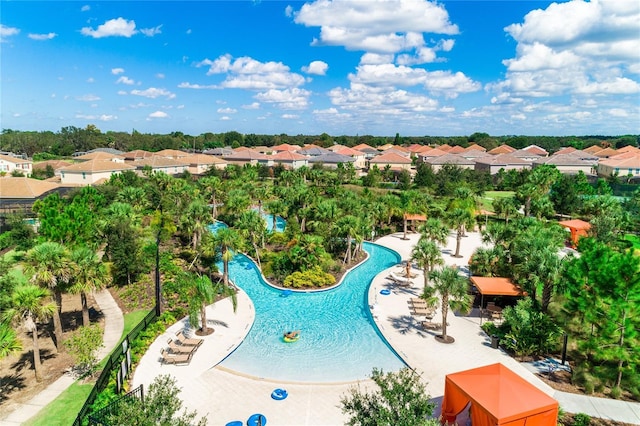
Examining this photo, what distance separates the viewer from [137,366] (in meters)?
18.7

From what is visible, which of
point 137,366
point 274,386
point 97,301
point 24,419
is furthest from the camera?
point 97,301

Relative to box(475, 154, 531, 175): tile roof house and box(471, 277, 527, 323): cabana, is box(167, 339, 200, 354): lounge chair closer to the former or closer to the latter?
box(471, 277, 527, 323): cabana

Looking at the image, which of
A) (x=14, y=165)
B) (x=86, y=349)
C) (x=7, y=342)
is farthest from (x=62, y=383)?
(x=14, y=165)

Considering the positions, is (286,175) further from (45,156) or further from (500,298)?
(45,156)

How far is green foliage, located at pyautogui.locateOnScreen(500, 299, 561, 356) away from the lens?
19750 millimetres

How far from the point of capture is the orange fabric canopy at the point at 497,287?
2411cm

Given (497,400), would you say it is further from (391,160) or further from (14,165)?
(14,165)

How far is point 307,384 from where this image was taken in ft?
57.4

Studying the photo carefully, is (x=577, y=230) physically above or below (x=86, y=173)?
below

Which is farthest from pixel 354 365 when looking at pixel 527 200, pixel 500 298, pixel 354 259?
pixel 527 200

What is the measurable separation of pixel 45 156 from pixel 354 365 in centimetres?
12687

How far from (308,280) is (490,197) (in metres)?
50.1

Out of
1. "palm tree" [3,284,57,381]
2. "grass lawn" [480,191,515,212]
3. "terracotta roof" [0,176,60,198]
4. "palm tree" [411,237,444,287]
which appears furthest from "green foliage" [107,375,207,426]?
"grass lawn" [480,191,515,212]

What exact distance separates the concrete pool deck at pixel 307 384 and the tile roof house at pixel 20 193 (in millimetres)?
35527
